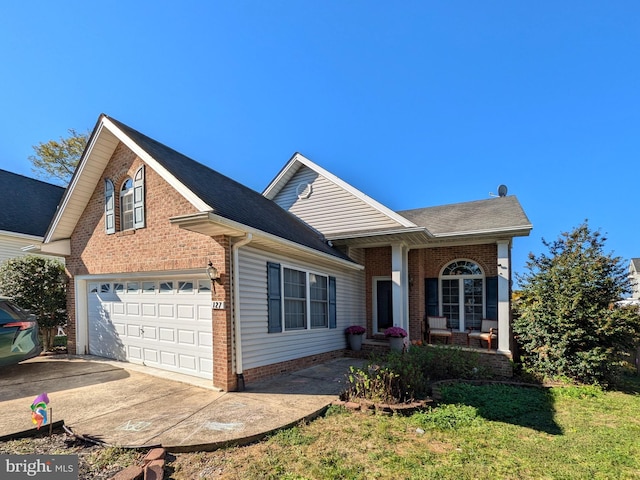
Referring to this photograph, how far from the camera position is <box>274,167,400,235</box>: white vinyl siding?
35.1 feet

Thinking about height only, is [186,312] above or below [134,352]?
above

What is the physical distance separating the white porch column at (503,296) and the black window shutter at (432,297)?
2.23m

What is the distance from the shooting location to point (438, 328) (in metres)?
11.0

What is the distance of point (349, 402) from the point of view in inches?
217

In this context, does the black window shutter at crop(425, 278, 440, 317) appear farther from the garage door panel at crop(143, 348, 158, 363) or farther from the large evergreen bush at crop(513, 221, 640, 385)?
the garage door panel at crop(143, 348, 158, 363)

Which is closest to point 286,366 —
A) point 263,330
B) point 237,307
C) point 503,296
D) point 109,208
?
point 263,330

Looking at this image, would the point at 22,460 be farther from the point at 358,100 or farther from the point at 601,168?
the point at 601,168

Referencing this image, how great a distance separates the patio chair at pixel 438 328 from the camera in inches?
417

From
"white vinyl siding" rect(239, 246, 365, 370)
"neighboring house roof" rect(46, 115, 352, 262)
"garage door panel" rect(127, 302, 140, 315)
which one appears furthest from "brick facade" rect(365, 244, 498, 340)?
"garage door panel" rect(127, 302, 140, 315)

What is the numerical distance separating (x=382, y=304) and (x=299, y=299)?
435 centimetres

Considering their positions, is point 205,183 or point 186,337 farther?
point 205,183

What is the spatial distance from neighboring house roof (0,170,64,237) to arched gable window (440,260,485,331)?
54.6ft

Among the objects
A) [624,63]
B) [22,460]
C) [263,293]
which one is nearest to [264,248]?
[263,293]

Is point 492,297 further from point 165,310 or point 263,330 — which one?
point 165,310
